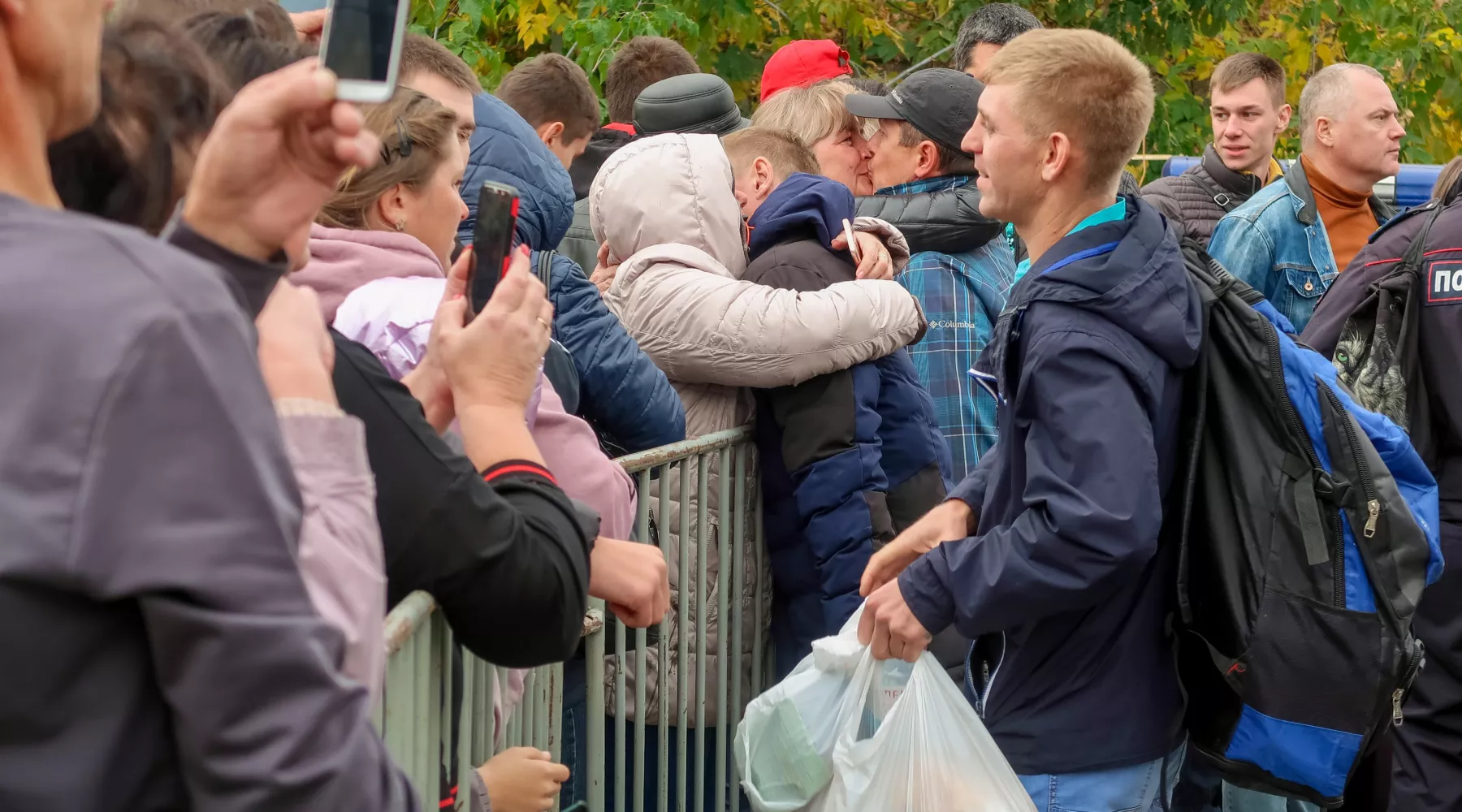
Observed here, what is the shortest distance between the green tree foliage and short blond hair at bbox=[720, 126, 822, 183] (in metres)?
5.33

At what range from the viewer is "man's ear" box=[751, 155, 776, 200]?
411 centimetres

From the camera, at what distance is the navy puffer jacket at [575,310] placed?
10.4 ft

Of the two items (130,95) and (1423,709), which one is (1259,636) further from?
(130,95)

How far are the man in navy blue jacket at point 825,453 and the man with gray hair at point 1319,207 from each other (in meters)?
2.61

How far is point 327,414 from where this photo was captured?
47.8 inches

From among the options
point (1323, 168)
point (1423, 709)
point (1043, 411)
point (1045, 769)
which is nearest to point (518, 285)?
point (1043, 411)

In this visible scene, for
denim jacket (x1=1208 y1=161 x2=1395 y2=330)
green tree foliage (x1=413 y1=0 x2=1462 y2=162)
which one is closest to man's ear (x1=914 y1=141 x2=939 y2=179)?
denim jacket (x1=1208 y1=161 x2=1395 y2=330)

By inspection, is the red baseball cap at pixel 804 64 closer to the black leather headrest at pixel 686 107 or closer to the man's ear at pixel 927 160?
the black leather headrest at pixel 686 107

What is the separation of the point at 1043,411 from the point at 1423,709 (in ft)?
7.35

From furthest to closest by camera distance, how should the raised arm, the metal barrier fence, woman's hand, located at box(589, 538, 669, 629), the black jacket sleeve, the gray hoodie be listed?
the raised arm → the metal barrier fence → woman's hand, located at box(589, 538, 669, 629) → the black jacket sleeve → the gray hoodie

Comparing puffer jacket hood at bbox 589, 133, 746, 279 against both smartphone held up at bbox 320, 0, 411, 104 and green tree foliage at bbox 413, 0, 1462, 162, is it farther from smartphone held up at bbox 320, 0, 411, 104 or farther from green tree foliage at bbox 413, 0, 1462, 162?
green tree foliage at bbox 413, 0, 1462, 162

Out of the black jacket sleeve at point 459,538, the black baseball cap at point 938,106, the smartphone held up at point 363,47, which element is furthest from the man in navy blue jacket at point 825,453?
the smartphone held up at point 363,47

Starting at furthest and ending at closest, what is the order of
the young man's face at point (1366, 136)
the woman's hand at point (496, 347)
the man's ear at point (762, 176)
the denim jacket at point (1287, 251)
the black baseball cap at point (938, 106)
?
the young man's face at point (1366, 136) < the denim jacket at point (1287, 251) < the black baseball cap at point (938, 106) < the man's ear at point (762, 176) < the woman's hand at point (496, 347)

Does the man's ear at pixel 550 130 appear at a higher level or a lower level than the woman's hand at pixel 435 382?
lower
